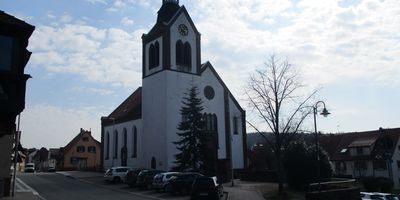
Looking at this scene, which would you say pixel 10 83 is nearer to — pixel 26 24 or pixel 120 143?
pixel 26 24

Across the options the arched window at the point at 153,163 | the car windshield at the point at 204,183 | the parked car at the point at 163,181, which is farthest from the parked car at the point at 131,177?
the car windshield at the point at 204,183

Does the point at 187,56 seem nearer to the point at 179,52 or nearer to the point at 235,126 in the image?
the point at 179,52

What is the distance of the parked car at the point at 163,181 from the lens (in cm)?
3180

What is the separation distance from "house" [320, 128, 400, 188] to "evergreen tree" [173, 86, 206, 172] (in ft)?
86.7

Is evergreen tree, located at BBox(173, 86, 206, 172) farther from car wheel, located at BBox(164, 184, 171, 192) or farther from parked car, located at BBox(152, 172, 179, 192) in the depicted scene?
car wheel, located at BBox(164, 184, 171, 192)

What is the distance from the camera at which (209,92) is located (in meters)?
52.7

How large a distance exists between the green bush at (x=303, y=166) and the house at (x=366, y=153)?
88.2ft

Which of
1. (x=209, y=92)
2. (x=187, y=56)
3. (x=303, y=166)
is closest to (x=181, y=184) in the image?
(x=303, y=166)

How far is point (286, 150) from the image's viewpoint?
35.0 meters

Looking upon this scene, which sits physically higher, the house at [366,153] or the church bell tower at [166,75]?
the church bell tower at [166,75]

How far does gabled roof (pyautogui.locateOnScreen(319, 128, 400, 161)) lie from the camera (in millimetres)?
65188

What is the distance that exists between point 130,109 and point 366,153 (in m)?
37.2

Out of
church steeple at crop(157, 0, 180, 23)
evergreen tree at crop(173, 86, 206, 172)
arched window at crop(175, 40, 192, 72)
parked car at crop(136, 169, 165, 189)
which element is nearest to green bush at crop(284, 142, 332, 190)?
evergreen tree at crop(173, 86, 206, 172)

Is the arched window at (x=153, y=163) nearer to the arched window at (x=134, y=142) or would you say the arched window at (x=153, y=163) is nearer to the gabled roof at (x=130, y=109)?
the arched window at (x=134, y=142)
